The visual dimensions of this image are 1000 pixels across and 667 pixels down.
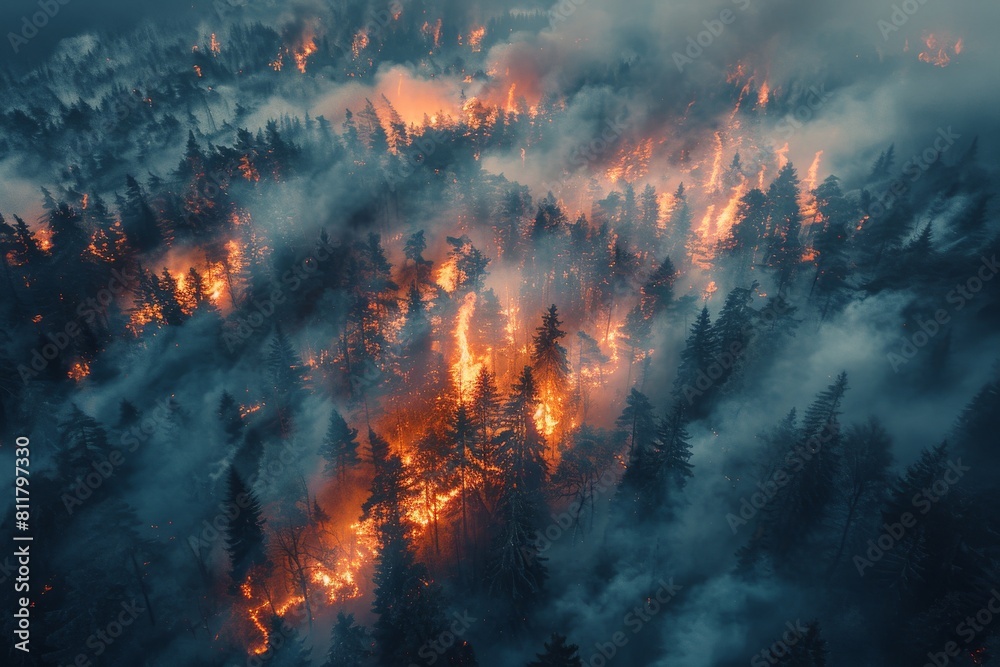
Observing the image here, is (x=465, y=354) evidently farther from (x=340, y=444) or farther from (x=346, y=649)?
(x=346, y=649)

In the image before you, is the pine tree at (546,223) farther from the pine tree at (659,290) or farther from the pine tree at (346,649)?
the pine tree at (346,649)

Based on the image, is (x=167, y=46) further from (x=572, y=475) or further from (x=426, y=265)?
(x=572, y=475)

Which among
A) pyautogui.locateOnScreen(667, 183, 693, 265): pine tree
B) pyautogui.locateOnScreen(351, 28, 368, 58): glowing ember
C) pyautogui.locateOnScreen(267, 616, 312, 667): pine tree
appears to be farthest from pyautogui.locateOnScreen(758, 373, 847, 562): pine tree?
pyautogui.locateOnScreen(351, 28, 368, 58): glowing ember

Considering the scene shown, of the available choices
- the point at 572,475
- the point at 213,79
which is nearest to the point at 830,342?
the point at 572,475

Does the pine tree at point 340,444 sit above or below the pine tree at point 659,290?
below

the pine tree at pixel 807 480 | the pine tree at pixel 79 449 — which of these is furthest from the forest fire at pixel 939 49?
the pine tree at pixel 79 449

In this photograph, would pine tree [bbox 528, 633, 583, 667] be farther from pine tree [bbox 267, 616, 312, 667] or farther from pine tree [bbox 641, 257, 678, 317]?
pine tree [bbox 641, 257, 678, 317]

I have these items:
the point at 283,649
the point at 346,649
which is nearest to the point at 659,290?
the point at 346,649
